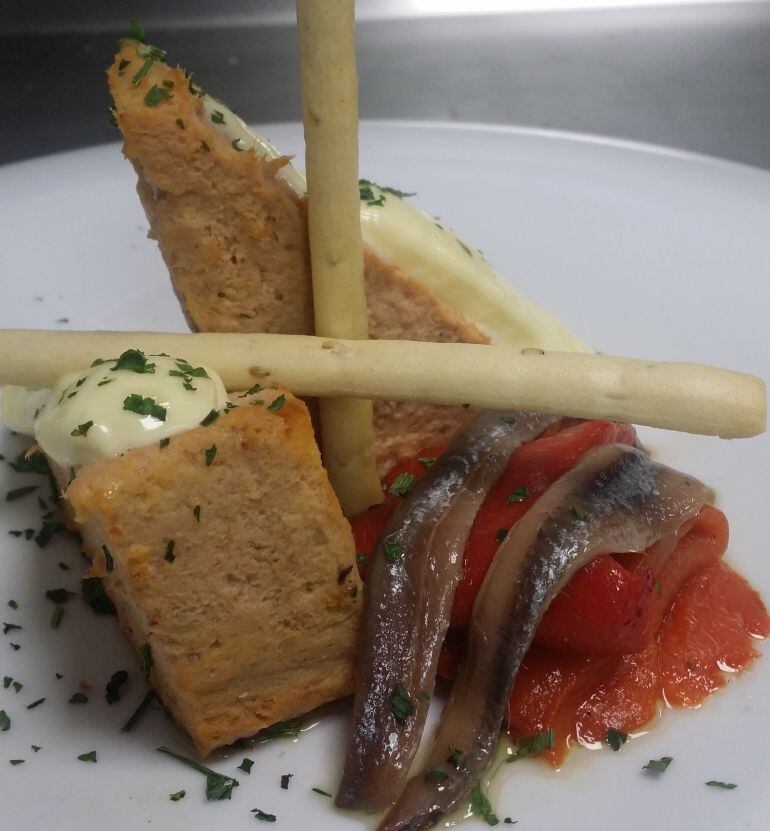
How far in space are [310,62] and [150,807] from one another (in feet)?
4.45

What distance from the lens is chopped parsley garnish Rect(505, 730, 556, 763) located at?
5.64ft

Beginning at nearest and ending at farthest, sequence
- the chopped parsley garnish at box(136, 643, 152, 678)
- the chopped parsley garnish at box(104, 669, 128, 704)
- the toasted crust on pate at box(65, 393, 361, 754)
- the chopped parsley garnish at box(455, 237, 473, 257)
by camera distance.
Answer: the toasted crust on pate at box(65, 393, 361, 754), the chopped parsley garnish at box(136, 643, 152, 678), the chopped parsley garnish at box(104, 669, 128, 704), the chopped parsley garnish at box(455, 237, 473, 257)

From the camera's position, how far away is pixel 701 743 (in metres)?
1.70

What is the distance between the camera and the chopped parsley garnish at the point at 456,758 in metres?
1.64

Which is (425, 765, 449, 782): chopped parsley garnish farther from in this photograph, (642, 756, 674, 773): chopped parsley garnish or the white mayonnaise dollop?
the white mayonnaise dollop

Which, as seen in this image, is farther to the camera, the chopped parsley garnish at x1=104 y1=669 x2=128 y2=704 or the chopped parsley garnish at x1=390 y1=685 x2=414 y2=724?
the chopped parsley garnish at x1=104 y1=669 x2=128 y2=704

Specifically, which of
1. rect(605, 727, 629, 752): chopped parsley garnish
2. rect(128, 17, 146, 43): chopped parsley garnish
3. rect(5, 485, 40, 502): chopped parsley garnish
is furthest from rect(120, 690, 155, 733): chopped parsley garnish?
rect(128, 17, 146, 43): chopped parsley garnish

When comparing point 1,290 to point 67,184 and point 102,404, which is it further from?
point 102,404

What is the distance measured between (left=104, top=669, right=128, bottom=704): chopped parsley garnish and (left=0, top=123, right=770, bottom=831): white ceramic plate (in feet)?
0.06

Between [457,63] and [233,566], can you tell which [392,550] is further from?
[457,63]

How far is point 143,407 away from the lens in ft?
4.98

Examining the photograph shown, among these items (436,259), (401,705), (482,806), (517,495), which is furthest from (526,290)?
(482,806)

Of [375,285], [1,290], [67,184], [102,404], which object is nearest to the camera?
[102,404]

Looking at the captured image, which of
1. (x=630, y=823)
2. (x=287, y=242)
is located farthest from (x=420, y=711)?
(x=287, y=242)
